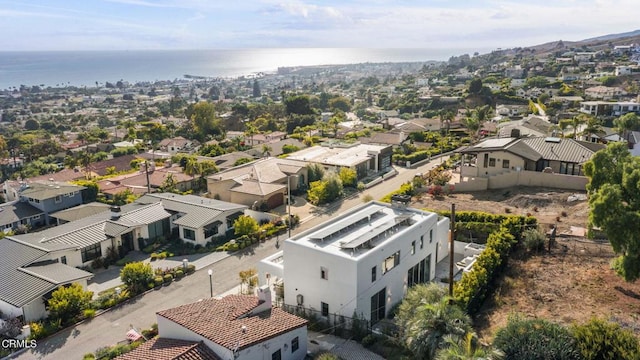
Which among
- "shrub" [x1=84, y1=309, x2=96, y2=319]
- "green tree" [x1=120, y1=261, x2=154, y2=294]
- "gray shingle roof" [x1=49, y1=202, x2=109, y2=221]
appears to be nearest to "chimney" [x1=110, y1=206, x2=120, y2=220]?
"gray shingle roof" [x1=49, y1=202, x2=109, y2=221]

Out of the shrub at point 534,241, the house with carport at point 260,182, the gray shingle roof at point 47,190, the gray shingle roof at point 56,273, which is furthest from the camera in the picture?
the house with carport at point 260,182

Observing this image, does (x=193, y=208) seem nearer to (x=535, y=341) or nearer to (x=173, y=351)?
(x=173, y=351)

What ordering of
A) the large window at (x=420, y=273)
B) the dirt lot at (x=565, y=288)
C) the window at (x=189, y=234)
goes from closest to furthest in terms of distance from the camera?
the dirt lot at (x=565, y=288) → the large window at (x=420, y=273) → the window at (x=189, y=234)

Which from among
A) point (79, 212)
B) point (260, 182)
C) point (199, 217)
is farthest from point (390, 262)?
point (79, 212)

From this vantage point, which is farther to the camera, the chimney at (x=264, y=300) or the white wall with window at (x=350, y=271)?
the white wall with window at (x=350, y=271)

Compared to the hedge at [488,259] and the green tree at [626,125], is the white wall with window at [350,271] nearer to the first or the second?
the hedge at [488,259]

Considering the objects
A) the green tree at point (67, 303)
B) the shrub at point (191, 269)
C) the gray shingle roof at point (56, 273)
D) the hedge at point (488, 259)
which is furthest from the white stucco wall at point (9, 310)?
the hedge at point (488, 259)

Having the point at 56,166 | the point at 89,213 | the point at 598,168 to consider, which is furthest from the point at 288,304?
the point at 56,166

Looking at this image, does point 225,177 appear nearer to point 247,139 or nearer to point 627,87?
point 247,139
